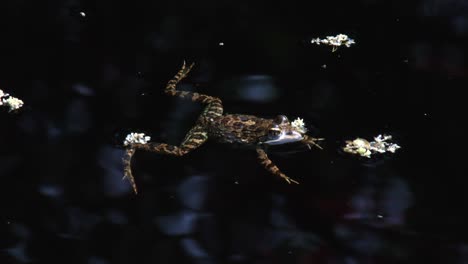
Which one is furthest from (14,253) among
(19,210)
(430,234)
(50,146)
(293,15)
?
(293,15)

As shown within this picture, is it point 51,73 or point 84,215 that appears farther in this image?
point 51,73

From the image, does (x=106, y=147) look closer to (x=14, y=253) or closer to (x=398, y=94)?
(x=14, y=253)

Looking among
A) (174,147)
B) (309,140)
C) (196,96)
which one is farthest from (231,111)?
(309,140)

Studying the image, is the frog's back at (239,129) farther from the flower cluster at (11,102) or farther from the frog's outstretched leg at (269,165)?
the flower cluster at (11,102)

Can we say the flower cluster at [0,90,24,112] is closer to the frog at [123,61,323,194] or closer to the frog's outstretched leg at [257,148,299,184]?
the frog at [123,61,323,194]

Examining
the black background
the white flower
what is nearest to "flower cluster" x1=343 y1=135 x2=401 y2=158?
the black background

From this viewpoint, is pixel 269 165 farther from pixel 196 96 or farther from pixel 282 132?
pixel 196 96
